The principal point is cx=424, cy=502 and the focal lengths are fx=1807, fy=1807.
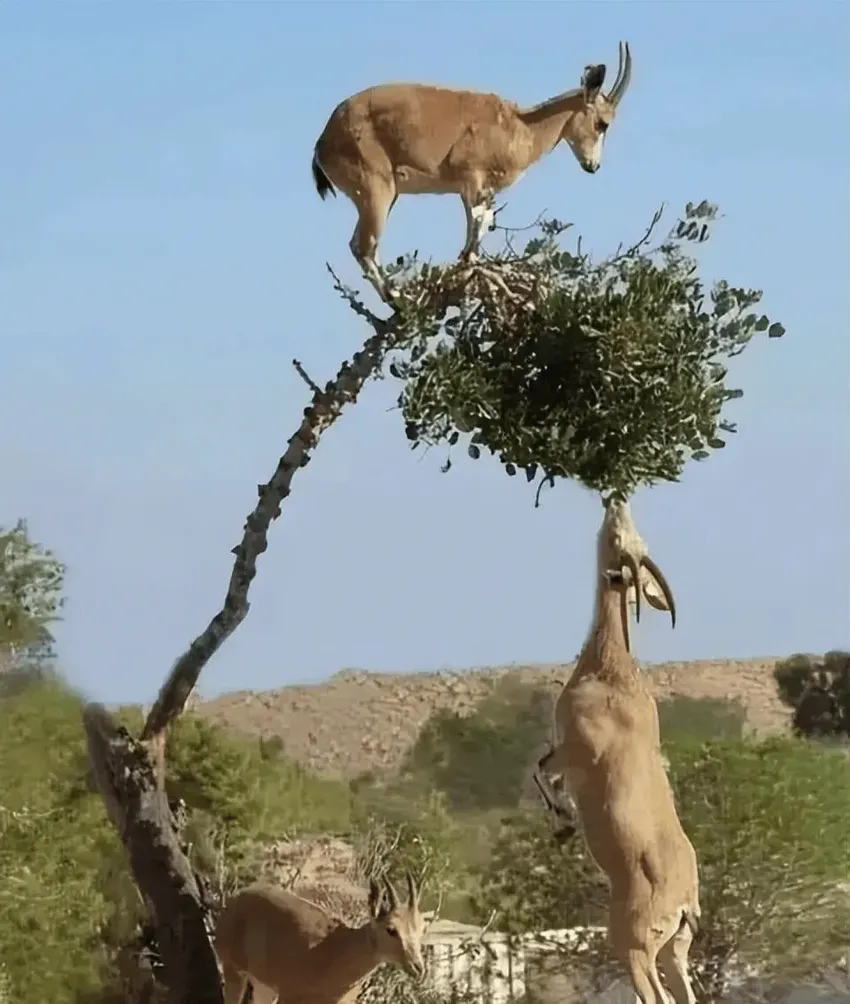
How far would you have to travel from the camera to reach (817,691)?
1.81 meters

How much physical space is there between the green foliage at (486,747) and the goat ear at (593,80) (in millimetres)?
564

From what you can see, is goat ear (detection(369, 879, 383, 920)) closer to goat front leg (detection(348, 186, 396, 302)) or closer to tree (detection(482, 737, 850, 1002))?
tree (detection(482, 737, 850, 1002))

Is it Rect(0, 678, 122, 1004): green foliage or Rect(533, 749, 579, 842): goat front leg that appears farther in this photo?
Rect(0, 678, 122, 1004): green foliage

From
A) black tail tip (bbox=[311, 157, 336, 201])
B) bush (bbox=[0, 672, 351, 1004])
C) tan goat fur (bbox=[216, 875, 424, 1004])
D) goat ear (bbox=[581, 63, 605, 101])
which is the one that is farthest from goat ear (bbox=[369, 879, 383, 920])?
goat ear (bbox=[581, 63, 605, 101])

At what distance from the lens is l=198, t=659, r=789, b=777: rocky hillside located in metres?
1.72

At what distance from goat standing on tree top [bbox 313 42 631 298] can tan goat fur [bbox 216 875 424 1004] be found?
0.57 m

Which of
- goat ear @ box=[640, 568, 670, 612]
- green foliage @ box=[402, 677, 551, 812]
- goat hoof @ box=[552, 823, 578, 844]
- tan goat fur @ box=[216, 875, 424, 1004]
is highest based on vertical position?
goat ear @ box=[640, 568, 670, 612]

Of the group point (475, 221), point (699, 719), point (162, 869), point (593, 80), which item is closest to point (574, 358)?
point (475, 221)

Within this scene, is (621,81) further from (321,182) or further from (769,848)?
(769,848)

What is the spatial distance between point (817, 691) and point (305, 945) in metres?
0.57

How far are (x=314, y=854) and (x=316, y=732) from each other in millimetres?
116

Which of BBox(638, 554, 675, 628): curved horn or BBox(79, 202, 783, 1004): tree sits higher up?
BBox(79, 202, 783, 1004): tree

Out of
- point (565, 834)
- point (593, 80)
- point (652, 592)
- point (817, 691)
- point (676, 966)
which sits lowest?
point (676, 966)

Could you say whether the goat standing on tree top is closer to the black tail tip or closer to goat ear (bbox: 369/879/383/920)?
the black tail tip
